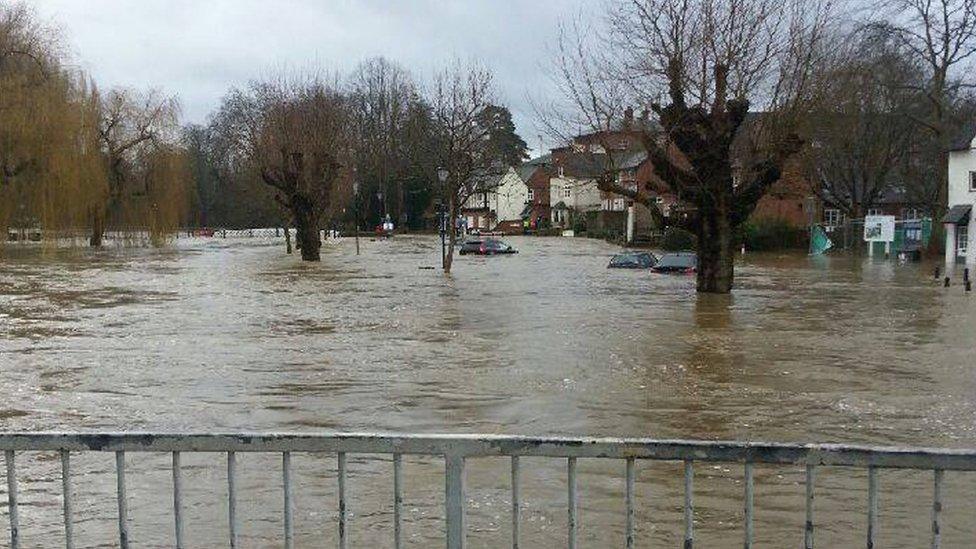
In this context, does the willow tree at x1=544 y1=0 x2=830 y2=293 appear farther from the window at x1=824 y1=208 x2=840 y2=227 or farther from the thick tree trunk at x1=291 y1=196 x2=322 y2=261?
the window at x1=824 y1=208 x2=840 y2=227

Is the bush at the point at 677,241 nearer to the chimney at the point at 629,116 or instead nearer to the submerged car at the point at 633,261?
the submerged car at the point at 633,261

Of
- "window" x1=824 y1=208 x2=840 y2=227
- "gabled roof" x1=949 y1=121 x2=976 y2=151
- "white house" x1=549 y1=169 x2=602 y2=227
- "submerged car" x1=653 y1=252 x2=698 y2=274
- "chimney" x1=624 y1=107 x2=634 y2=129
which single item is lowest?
"submerged car" x1=653 y1=252 x2=698 y2=274

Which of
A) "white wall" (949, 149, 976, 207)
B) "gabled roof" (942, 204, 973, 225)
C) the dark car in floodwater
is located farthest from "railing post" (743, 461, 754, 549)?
the dark car in floodwater

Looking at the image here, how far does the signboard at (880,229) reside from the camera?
50812 mm

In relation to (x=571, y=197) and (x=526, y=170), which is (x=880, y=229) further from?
(x=526, y=170)

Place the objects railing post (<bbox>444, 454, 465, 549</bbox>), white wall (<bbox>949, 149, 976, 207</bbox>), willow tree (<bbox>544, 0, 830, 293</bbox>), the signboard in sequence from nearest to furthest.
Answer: railing post (<bbox>444, 454, 465, 549</bbox>) → willow tree (<bbox>544, 0, 830, 293</bbox>) → white wall (<bbox>949, 149, 976, 207</bbox>) → the signboard

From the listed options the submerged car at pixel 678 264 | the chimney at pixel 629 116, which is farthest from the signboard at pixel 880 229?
the chimney at pixel 629 116

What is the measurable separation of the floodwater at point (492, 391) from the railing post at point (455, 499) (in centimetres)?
219

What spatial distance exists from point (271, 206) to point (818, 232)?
139 ft

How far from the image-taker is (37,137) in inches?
1539

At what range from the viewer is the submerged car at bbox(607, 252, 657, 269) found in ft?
133

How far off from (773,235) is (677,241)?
6.21m

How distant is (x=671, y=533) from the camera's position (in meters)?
6.34

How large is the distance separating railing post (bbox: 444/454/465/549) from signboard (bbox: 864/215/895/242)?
51429 mm
